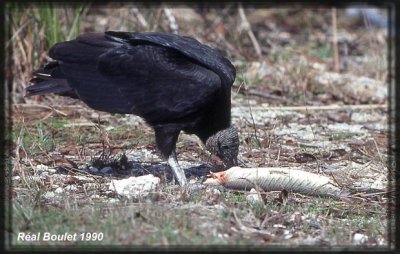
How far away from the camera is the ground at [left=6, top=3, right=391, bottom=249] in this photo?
3830mm

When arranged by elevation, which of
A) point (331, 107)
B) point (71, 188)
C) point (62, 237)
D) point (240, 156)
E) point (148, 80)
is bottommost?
point (331, 107)

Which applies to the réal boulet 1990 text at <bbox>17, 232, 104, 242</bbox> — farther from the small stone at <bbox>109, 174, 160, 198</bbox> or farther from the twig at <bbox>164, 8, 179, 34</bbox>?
the twig at <bbox>164, 8, 179, 34</bbox>

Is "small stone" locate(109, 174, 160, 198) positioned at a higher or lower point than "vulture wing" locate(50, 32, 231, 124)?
lower

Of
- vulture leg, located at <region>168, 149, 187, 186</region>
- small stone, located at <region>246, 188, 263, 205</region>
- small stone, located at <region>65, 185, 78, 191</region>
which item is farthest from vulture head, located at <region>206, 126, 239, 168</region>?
small stone, located at <region>65, 185, 78, 191</region>

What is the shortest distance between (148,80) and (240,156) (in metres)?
0.98

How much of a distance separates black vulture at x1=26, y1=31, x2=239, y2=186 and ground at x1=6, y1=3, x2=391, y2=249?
14.7 inches

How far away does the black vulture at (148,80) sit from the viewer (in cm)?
472

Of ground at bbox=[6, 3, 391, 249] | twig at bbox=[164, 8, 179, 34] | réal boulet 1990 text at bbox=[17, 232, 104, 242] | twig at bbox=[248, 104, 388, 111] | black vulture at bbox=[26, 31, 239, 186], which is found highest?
black vulture at bbox=[26, 31, 239, 186]

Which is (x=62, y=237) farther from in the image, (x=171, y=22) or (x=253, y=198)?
(x=171, y=22)

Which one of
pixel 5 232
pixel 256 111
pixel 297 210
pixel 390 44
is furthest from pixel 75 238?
pixel 390 44

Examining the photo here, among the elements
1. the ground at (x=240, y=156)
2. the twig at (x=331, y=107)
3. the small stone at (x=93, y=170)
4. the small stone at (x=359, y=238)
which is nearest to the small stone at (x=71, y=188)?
the ground at (x=240, y=156)

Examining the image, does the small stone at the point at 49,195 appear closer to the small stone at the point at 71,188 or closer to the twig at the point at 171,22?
the small stone at the point at 71,188

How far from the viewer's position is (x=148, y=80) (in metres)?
4.77

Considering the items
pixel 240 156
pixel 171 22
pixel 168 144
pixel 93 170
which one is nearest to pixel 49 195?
pixel 93 170
